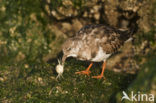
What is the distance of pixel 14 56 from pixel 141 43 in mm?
5609

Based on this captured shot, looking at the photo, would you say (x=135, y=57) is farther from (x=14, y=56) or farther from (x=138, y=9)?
(x=14, y=56)

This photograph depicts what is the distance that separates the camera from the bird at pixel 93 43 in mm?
8539

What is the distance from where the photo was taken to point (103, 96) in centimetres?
848

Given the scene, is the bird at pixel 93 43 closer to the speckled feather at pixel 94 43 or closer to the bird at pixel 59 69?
the speckled feather at pixel 94 43

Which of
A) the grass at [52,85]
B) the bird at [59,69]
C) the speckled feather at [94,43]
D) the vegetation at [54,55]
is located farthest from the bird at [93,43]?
the vegetation at [54,55]

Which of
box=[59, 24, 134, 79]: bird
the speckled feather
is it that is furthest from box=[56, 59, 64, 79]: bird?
the speckled feather

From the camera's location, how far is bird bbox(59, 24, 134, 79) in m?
8.54

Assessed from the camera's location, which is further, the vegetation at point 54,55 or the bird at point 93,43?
the bird at point 93,43

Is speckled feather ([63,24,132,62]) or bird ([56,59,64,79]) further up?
speckled feather ([63,24,132,62])

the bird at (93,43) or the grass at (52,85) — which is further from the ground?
the bird at (93,43)

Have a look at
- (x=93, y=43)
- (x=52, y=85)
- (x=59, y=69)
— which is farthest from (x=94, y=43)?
(x=52, y=85)

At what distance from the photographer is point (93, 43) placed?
8.73 m

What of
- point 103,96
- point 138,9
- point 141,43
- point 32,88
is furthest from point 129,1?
point 32,88

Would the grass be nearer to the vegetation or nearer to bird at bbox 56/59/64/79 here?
the vegetation
